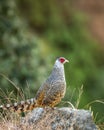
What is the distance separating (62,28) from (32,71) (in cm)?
1042

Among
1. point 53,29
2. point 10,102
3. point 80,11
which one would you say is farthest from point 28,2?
point 10,102

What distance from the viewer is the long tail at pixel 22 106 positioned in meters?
12.2

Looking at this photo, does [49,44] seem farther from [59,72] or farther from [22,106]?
[59,72]

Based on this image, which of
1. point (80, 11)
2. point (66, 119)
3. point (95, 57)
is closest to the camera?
point (66, 119)

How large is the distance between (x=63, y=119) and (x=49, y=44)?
1799 centimetres

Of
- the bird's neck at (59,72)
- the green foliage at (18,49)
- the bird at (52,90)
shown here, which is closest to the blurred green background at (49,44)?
the green foliage at (18,49)

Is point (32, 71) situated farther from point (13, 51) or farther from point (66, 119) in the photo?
point (66, 119)

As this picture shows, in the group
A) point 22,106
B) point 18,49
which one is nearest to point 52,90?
point 22,106

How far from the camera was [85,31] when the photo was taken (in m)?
33.2

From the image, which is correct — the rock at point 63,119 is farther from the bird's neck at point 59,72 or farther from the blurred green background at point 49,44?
the blurred green background at point 49,44

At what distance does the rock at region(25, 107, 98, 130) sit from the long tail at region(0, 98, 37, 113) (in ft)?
0.42

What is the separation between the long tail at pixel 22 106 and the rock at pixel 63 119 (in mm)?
127

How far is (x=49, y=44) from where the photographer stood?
98.5 feet

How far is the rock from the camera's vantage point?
39.3 ft
